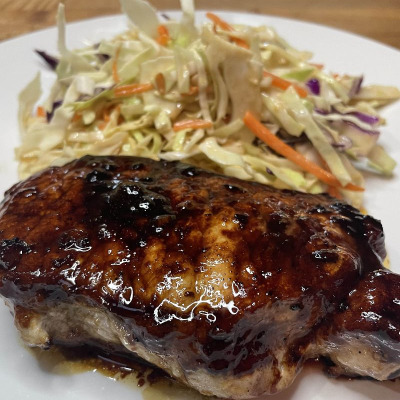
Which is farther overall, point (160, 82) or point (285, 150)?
point (160, 82)

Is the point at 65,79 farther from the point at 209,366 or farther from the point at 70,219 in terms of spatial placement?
the point at 209,366

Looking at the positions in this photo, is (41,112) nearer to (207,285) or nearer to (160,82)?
(160,82)

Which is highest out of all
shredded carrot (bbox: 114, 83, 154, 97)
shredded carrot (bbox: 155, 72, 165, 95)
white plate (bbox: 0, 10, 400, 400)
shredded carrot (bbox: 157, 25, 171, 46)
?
shredded carrot (bbox: 157, 25, 171, 46)

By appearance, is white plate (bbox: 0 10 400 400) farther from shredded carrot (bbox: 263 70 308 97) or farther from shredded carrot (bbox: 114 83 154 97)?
shredded carrot (bbox: 114 83 154 97)

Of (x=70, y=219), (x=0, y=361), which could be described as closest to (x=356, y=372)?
(x=70, y=219)

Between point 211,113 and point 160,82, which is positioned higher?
point 160,82

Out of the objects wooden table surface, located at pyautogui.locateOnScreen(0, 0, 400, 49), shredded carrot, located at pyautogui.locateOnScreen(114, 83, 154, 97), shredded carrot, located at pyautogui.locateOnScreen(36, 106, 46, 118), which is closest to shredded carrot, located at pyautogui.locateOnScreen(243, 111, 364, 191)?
shredded carrot, located at pyautogui.locateOnScreen(114, 83, 154, 97)

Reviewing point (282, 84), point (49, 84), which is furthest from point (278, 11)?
point (49, 84)
